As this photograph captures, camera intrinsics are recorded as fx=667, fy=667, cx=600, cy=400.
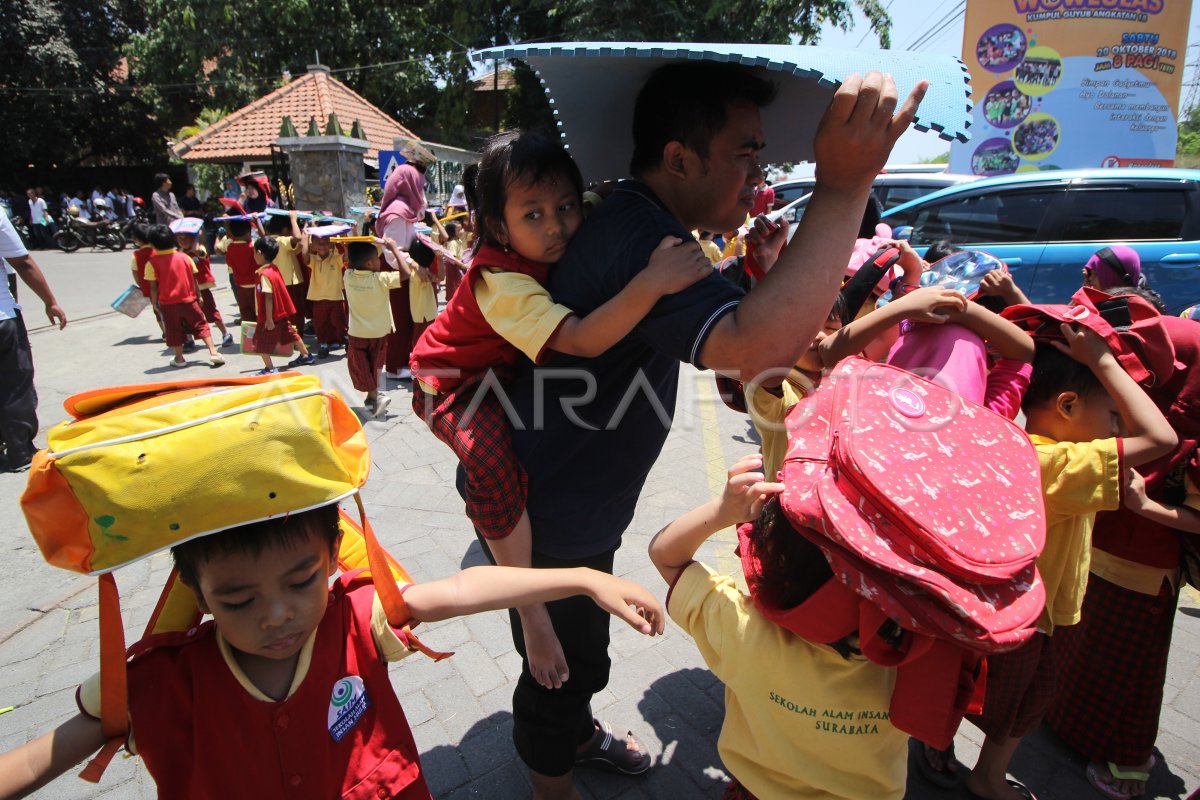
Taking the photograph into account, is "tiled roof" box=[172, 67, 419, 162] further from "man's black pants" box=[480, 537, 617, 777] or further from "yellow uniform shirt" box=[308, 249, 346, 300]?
"man's black pants" box=[480, 537, 617, 777]

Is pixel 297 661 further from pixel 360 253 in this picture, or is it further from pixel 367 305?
pixel 360 253

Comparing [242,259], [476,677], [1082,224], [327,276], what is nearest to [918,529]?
[476,677]

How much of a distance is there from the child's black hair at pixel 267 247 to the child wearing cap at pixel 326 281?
30 cm

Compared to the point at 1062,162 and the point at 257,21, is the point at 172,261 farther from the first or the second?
the point at 257,21

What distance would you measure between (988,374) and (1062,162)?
13605 millimetres

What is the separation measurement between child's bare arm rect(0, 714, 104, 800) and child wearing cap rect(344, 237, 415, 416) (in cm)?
484

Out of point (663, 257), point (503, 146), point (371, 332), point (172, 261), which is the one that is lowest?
point (371, 332)

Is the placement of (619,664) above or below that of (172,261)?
below

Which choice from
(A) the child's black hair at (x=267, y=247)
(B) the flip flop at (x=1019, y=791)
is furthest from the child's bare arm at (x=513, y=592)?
(A) the child's black hair at (x=267, y=247)

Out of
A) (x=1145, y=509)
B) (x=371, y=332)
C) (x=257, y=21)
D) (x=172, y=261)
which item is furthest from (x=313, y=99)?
(x=1145, y=509)

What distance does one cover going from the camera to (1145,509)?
5.93ft

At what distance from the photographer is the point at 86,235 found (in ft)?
62.7

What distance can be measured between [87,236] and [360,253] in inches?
725

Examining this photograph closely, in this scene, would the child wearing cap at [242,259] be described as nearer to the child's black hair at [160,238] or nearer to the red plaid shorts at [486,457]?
the child's black hair at [160,238]
